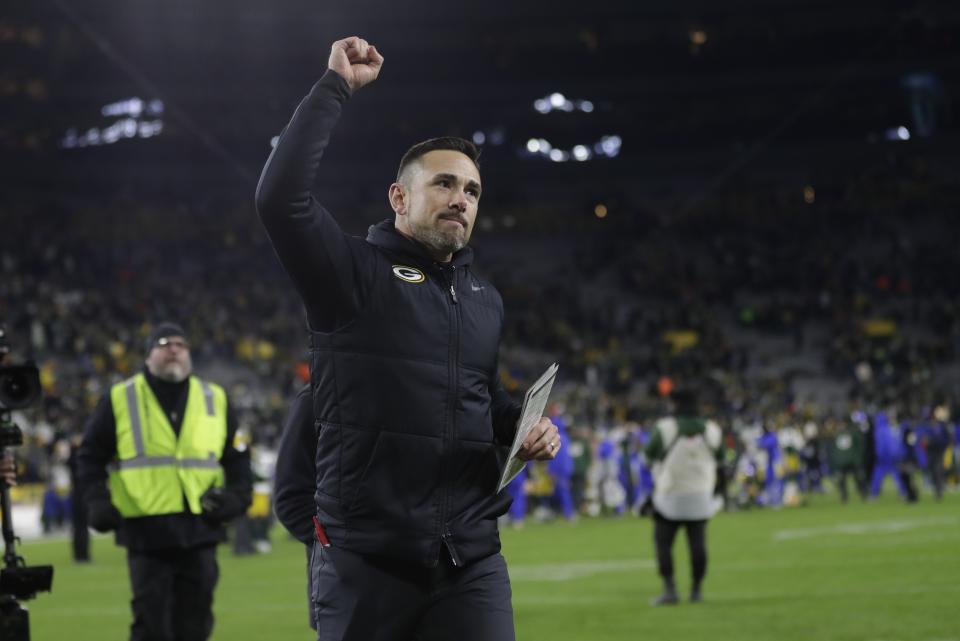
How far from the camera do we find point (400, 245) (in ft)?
15.2

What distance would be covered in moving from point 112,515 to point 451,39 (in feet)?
168

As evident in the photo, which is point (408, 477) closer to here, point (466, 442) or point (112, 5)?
point (466, 442)

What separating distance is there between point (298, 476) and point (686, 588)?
9.70m

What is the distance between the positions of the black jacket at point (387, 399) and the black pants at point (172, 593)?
3749 millimetres

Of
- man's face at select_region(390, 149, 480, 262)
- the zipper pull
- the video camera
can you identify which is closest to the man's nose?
man's face at select_region(390, 149, 480, 262)

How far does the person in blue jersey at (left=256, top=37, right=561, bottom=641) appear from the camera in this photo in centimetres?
439

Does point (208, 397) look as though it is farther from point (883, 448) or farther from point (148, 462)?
point (883, 448)

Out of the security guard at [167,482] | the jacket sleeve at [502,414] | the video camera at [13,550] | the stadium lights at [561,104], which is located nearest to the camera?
the jacket sleeve at [502,414]

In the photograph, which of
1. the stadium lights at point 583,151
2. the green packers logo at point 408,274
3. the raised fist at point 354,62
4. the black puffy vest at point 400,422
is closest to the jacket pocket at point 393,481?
the black puffy vest at point 400,422

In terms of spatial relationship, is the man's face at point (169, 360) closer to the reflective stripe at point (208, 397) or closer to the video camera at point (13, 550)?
the reflective stripe at point (208, 397)

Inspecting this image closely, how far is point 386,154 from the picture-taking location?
5919 cm

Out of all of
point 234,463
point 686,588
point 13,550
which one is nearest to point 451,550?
point 13,550

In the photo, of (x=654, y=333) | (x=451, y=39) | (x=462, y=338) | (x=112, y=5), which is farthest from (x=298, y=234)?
(x=451, y=39)

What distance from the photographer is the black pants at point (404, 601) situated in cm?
447
